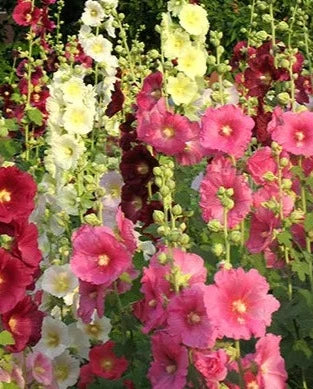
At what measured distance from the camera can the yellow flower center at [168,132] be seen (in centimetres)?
338

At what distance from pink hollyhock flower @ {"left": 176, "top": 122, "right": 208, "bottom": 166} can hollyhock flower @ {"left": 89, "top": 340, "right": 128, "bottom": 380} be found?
0.62m

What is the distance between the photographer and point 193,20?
362 cm

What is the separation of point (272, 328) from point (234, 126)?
0.53 metres

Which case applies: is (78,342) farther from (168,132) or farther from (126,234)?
(168,132)

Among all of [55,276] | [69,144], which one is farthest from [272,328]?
[69,144]

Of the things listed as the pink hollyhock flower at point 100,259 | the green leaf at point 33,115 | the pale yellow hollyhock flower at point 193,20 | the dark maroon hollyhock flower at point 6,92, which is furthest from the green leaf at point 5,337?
the dark maroon hollyhock flower at point 6,92

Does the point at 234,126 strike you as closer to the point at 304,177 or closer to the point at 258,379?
the point at 304,177

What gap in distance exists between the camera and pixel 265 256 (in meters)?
3.20

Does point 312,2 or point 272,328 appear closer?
point 272,328

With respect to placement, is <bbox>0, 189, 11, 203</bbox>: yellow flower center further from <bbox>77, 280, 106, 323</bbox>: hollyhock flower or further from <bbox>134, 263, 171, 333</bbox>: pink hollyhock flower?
<bbox>134, 263, 171, 333</bbox>: pink hollyhock flower

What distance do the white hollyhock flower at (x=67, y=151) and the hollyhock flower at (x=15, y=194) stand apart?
856 mm

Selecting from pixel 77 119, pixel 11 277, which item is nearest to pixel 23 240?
pixel 11 277

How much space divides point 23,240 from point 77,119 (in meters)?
1.08

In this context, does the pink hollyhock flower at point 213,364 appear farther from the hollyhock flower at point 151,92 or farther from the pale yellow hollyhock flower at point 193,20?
the pale yellow hollyhock flower at point 193,20
